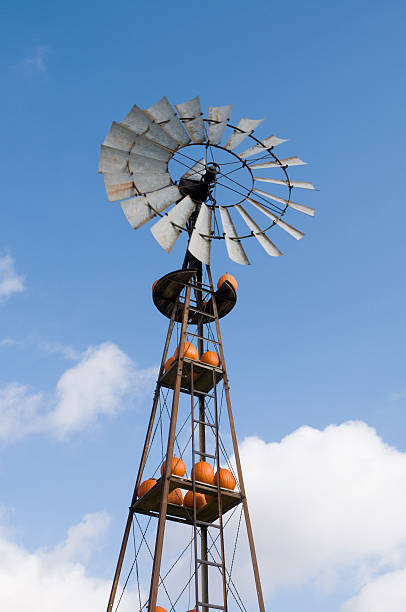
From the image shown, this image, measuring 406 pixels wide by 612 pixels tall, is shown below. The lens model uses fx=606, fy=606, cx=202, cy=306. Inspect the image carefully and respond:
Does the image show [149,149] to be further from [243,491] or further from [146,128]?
[243,491]

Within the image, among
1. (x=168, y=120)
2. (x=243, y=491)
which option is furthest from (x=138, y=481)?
(x=168, y=120)

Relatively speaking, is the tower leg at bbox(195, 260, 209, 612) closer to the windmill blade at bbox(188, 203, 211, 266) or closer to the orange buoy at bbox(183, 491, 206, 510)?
the orange buoy at bbox(183, 491, 206, 510)

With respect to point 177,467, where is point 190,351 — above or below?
above

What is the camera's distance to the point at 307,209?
27234mm

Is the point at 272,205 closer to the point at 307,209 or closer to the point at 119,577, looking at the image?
the point at 307,209

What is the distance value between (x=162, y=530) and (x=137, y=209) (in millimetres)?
12072

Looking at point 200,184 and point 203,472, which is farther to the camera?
point 200,184

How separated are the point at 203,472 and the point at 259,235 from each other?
34.0 feet

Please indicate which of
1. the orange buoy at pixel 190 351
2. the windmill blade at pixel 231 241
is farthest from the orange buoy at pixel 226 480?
the windmill blade at pixel 231 241

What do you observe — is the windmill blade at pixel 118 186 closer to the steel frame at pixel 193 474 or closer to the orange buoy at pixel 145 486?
the steel frame at pixel 193 474

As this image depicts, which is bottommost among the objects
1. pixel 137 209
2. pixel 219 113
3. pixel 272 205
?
pixel 137 209

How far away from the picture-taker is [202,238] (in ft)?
82.0

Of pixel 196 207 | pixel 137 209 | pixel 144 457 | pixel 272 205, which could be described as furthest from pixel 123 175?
pixel 144 457

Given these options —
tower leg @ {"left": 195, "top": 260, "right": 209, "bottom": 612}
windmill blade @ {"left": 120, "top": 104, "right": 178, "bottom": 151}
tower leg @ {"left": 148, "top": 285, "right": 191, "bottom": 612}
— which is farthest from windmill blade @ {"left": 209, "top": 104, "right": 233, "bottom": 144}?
tower leg @ {"left": 148, "top": 285, "right": 191, "bottom": 612}
